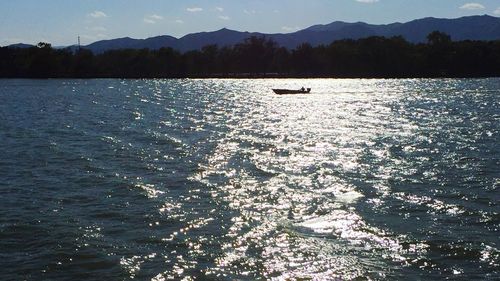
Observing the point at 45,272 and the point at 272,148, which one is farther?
the point at 272,148

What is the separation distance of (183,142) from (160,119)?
895 inches

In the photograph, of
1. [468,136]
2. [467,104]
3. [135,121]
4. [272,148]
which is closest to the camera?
[272,148]

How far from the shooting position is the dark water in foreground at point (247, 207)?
18484 mm

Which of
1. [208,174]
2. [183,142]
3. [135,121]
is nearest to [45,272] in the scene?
[208,174]

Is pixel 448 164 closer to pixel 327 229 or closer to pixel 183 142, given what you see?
pixel 327 229

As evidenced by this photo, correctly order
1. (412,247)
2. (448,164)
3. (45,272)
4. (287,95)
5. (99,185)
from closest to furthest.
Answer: (45,272), (412,247), (99,185), (448,164), (287,95)

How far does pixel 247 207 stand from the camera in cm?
2548

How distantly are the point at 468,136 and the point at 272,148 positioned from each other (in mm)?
18247

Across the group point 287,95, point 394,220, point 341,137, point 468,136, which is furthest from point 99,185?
point 287,95

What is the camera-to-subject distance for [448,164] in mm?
36719

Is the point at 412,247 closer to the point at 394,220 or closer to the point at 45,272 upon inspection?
the point at 394,220

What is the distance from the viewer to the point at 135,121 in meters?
66.8

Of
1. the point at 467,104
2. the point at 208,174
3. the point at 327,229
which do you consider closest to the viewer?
the point at 327,229

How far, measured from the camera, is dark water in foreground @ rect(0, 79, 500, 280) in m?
18.5
